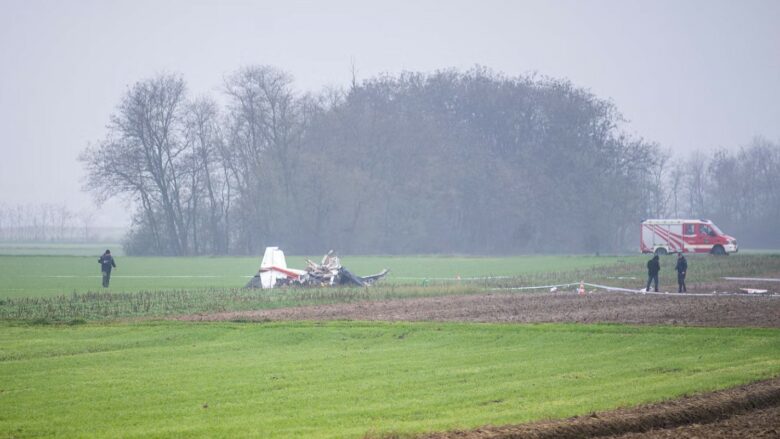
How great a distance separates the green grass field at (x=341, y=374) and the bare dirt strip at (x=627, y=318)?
0.61 meters

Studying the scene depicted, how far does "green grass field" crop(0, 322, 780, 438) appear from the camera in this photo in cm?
1373

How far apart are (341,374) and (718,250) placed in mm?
59559

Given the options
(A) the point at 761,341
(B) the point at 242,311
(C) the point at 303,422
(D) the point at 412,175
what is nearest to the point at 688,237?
(D) the point at 412,175

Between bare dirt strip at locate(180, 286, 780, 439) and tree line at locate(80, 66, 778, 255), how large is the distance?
6183 centimetres

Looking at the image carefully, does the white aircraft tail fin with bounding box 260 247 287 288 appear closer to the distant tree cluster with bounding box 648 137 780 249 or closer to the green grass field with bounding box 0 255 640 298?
the green grass field with bounding box 0 255 640 298

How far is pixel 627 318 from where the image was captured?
2769cm

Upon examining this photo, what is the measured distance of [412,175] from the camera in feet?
346

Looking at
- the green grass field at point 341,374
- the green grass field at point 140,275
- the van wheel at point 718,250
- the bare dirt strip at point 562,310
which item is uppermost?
the van wheel at point 718,250

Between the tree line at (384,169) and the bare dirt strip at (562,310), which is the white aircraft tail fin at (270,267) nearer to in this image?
the bare dirt strip at (562,310)

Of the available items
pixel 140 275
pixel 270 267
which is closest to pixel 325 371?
pixel 270 267

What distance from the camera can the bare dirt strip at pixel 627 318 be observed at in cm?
1340

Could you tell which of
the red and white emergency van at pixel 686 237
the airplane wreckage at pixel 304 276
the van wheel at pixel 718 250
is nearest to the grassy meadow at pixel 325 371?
the airplane wreckage at pixel 304 276

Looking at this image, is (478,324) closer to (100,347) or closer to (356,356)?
(356,356)

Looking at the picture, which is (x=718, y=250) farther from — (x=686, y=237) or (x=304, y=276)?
(x=304, y=276)
